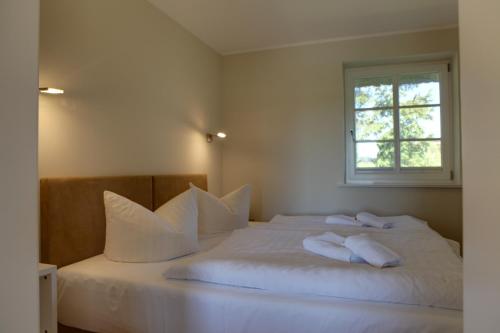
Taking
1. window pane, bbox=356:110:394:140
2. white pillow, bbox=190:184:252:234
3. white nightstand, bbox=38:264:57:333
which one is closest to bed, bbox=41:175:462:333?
white nightstand, bbox=38:264:57:333

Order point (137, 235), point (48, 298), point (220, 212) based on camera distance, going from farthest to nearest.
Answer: point (220, 212) < point (137, 235) < point (48, 298)

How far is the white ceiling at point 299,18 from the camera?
2611 millimetres

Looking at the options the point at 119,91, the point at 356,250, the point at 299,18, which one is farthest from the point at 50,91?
the point at 299,18

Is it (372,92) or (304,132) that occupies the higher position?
(372,92)

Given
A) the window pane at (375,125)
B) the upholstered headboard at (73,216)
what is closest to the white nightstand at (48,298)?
the upholstered headboard at (73,216)

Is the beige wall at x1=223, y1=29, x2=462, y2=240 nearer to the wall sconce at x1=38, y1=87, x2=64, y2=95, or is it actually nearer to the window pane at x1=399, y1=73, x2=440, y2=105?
the window pane at x1=399, y1=73, x2=440, y2=105

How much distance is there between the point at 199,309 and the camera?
143cm

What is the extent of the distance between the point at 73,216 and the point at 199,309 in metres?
0.92

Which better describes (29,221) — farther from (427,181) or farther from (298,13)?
(427,181)

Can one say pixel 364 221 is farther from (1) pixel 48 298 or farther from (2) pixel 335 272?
(1) pixel 48 298

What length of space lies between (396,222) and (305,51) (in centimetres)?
195

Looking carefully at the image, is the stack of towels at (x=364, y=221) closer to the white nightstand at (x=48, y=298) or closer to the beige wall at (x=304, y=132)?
the beige wall at (x=304, y=132)

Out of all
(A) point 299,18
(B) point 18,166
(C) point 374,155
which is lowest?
(B) point 18,166

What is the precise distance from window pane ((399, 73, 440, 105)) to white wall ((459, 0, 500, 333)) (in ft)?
9.76
